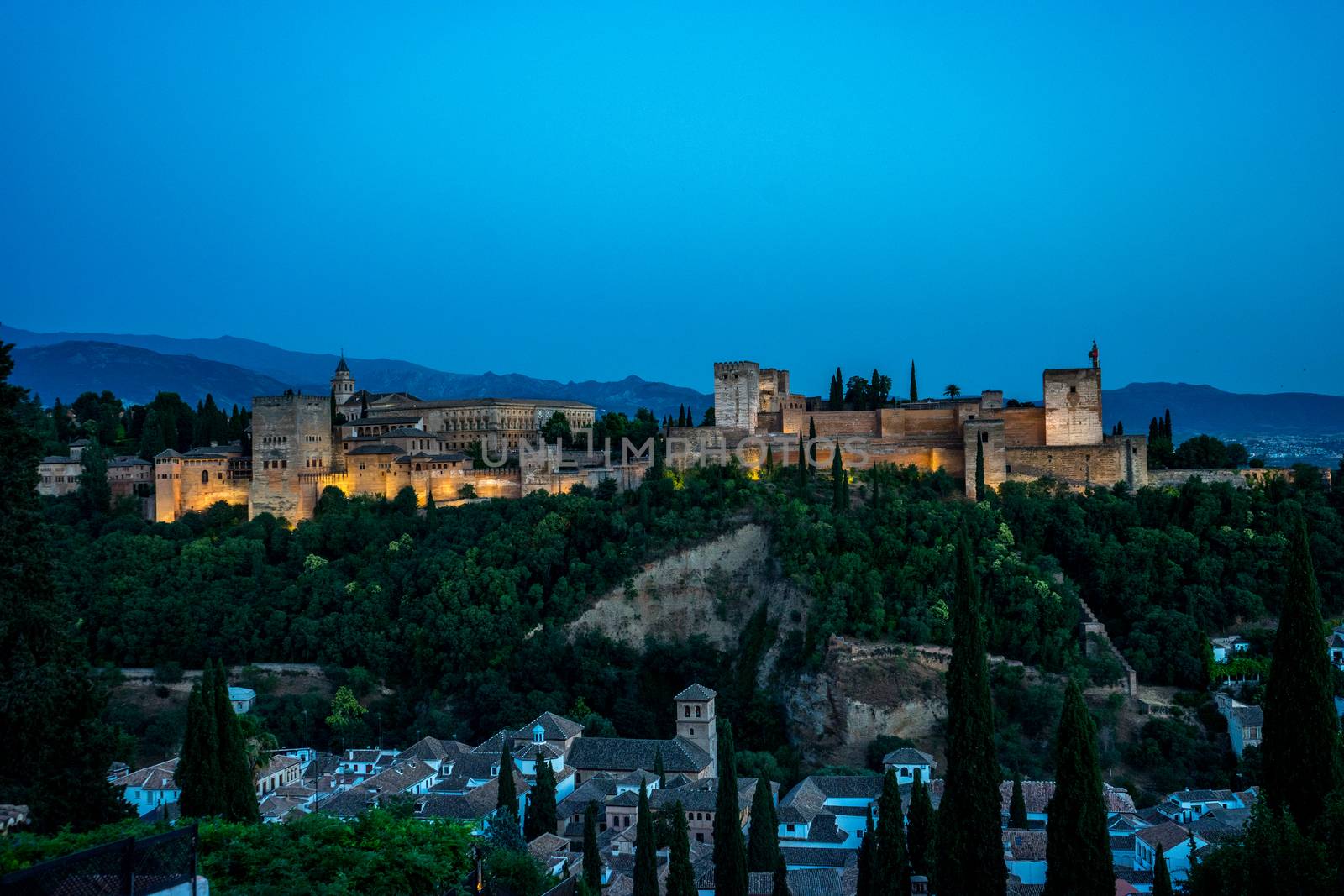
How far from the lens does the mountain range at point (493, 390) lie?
106625 mm

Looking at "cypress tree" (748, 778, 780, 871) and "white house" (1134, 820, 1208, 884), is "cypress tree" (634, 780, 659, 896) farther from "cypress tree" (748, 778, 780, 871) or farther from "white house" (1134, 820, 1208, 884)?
"white house" (1134, 820, 1208, 884)

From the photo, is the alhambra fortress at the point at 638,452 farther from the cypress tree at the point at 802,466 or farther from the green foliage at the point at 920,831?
the green foliage at the point at 920,831

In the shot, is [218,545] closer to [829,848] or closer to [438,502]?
[438,502]

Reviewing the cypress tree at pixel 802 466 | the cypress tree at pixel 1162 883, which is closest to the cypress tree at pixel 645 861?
the cypress tree at pixel 1162 883

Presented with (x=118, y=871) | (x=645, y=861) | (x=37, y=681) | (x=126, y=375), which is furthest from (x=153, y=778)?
(x=126, y=375)

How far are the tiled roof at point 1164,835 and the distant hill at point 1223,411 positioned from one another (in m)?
76.1

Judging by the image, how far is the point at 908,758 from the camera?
33.1 metres

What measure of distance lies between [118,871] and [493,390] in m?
154

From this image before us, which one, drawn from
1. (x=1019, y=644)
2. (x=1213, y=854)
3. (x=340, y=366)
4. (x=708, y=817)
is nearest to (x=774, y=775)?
(x=708, y=817)

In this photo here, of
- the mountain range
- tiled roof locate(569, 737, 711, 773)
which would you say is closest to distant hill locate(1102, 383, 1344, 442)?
the mountain range

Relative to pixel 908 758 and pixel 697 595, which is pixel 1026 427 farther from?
pixel 908 758

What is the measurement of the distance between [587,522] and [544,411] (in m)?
14.5

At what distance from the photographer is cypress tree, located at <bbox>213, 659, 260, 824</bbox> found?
68.3 feet

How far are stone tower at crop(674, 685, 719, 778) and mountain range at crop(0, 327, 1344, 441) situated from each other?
52.1 metres
